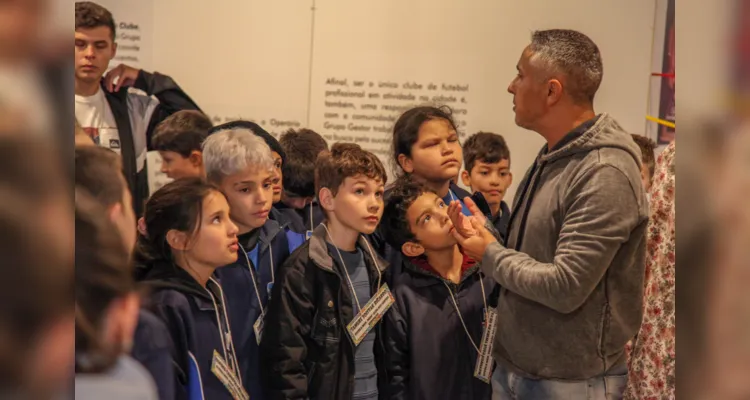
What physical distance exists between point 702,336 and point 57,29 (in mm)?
1204

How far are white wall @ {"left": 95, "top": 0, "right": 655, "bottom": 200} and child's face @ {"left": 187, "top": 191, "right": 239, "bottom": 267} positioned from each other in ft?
2.22

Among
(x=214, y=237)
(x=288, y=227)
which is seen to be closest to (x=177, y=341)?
(x=214, y=237)

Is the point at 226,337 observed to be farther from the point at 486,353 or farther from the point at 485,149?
the point at 485,149

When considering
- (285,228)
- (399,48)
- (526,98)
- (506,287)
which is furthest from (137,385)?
(399,48)

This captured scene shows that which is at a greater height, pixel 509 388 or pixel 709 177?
pixel 709 177

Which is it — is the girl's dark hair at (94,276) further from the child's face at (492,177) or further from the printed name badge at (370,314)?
the child's face at (492,177)

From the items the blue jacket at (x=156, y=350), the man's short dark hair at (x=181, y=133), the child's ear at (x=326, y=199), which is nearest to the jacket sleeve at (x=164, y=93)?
the man's short dark hair at (x=181, y=133)

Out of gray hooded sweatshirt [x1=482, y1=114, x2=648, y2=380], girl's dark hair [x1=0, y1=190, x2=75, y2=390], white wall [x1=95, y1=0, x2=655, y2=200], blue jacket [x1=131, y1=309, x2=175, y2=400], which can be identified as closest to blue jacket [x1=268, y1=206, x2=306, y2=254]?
white wall [x1=95, y1=0, x2=655, y2=200]

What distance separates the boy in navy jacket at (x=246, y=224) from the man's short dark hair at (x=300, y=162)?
264 millimetres

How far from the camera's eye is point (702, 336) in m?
1.26

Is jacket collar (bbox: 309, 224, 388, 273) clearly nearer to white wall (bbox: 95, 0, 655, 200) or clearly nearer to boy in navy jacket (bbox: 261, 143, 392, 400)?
boy in navy jacket (bbox: 261, 143, 392, 400)

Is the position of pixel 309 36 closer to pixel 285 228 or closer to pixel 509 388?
pixel 285 228

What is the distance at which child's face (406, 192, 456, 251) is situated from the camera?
99.5 inches

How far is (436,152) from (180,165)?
87cm
